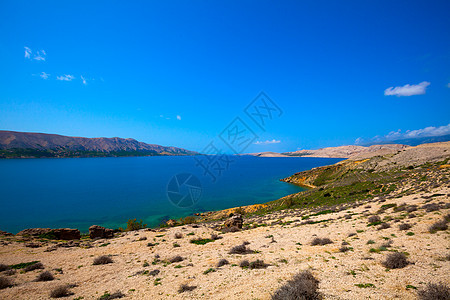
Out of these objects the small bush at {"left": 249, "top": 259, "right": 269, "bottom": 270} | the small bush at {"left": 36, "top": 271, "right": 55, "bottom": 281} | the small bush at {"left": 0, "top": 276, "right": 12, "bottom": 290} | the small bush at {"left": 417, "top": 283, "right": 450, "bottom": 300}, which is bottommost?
the small bush at {"left": 36, "top": 271, "right": 55, "bottom": 281}

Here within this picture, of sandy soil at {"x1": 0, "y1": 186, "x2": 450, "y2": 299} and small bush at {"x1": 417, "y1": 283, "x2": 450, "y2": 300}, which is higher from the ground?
small bush at {"x1": 417, "y1": 283, "x2": 450, "y2": 300}

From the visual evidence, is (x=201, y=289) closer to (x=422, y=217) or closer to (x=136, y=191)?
(x=422, y=217)

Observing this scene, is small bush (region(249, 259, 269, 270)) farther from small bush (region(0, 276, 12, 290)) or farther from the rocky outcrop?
the rocky outcrop

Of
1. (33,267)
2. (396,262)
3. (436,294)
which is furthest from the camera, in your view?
(33,267)

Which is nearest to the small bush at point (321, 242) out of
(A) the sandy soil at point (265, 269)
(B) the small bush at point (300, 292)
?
(A) the sandy soil at point (265, 269)

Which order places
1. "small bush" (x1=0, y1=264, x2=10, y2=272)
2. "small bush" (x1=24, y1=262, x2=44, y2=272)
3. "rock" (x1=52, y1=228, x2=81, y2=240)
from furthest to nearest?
"rock" (x1=52, y1=228, x2=81, y2=240), "small bush" (x1=24, y1=262, x2=44, y2=272), "small bush" (x1=0, y1=264, x2=10, y2=272)

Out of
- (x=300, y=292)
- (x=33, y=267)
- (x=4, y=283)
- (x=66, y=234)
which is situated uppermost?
(x=300, y=292)

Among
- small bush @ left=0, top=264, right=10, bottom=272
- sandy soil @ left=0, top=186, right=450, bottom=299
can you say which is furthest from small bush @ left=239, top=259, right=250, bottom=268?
small bush @ left=0, top=264, right=10, bottom=272

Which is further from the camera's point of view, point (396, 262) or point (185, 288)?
point (185, 288)

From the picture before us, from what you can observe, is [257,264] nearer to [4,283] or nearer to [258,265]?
[258,265]

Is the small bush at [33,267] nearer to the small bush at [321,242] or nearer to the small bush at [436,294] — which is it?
the small bush at [321,242]

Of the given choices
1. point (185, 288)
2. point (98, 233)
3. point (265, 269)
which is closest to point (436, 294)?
point (265, 269)

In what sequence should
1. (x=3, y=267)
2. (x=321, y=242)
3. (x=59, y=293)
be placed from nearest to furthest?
(x=59, y=293) → (x=3, y=267) → (x=321, y=242)

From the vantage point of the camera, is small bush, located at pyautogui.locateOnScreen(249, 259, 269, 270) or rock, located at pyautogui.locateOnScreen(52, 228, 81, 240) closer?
small bush, located at pyautogui.locateOnScreen(249, 259, 269, 270)
